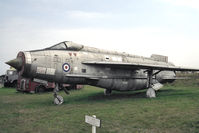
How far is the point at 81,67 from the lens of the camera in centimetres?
1239

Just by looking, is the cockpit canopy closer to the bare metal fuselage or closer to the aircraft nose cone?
the bare metal fuselage

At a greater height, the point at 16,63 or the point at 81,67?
the point at 16,63

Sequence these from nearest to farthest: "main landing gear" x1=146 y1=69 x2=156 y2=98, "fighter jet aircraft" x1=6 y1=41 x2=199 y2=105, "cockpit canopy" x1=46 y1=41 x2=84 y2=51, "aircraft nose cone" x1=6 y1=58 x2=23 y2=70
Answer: "aircraft nose cone" x1=6 y1=58 x2=23 y2=70 < "fighter jet aircraft" x1=6 y1=41 x2=199 y2=105 < "cockpit canopy" x1=46 y1=41 x2=84 y2=51 < "main landing gear" x1=146 y1=69 x2=156 y2=98

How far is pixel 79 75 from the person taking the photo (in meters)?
12.1

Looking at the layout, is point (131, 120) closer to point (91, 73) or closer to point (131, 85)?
point (91, 73)

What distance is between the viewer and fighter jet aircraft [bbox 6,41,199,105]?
11.0 metres

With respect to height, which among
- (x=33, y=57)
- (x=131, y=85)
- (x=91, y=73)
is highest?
(x=33, y=57)

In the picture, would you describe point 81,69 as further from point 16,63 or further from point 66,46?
point 16,63

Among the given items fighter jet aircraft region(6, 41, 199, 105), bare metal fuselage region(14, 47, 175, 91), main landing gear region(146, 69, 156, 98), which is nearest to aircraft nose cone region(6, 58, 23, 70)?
fighter jet aircraft region(6, 41, 199, 105)

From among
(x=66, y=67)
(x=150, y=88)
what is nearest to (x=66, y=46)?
(x=66, y=67)

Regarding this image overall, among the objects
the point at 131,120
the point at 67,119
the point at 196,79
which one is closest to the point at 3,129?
the point at 67,119

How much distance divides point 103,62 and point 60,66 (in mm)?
2827

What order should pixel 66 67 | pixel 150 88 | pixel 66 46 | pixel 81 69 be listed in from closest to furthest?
1. pixel 66 67
2. pixel 81 69
3. pixel 66 46
4. pixel 150 88

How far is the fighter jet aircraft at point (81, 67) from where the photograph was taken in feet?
36.0
